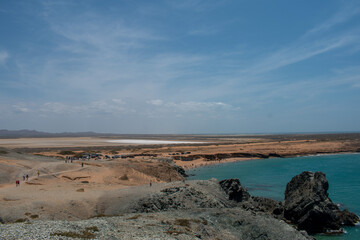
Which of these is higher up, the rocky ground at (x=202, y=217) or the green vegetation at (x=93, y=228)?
the green vegetation at (x=93, y=228)

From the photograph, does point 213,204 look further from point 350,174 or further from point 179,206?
point 350,174

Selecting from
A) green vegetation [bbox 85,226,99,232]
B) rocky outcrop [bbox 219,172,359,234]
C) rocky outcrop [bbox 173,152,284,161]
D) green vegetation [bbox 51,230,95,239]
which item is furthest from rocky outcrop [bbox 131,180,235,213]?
rocky outcrop [bbox 173,152,284,161]

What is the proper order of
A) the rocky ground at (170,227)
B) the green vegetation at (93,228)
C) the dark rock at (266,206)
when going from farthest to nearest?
the dark rock at (266,206) → the green vegetation at (93,228) → the rocky ground at (170,227)

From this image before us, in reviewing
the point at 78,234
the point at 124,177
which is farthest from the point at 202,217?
the point at 124,177

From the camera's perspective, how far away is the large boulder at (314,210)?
26766mm

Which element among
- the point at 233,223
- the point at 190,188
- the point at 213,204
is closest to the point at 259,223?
the point at 233,223

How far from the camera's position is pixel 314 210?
2686cm

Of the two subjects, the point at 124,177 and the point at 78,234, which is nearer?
the point at 78,234

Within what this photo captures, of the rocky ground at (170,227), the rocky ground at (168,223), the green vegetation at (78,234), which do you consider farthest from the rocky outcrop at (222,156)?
the green vegetation at (78,234)

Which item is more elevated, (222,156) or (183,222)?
(183,222)

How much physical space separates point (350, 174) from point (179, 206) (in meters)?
43.6

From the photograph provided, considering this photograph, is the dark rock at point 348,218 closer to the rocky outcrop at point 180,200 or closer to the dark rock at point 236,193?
the dark rock at point 236,193

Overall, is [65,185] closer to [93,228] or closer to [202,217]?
[93,228]

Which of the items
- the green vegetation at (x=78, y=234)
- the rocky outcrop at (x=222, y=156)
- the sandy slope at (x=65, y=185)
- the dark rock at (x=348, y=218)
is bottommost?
the dark rock at (x=348, y=218)
